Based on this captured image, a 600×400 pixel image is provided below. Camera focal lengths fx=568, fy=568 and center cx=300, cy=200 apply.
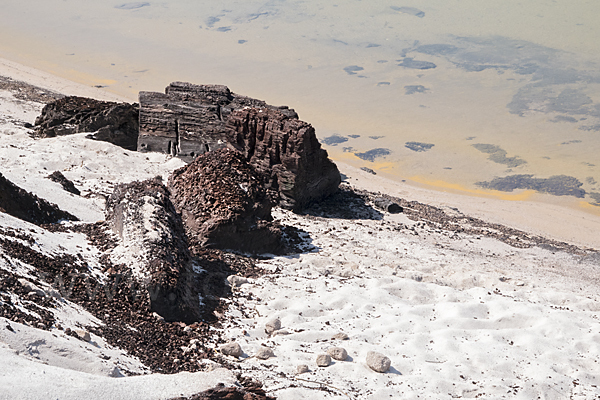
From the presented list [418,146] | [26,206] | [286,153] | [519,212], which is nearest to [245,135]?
[286,153]

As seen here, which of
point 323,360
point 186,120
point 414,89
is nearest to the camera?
point 323,360

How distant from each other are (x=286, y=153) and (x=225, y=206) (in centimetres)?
369

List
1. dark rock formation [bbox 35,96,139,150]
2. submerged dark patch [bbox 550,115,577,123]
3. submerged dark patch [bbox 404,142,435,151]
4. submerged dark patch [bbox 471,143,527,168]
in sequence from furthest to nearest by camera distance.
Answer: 1. submerged dark patch [bbox 550,115,577,123]
2. submerged dark patch [bbox 404,142,435,151]
3. submerged dark patch [bbox 471,143,527,168]
4. dark rock formation [bbox 35,96,139,150]

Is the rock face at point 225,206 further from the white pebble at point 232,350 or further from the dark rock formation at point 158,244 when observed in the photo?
the white pebble at point 232,350

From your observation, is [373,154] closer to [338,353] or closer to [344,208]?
[344,208]

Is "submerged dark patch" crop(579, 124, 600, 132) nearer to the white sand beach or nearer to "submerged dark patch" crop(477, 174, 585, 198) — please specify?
"submerged dark patch" crop(477, 174, 585, 198)

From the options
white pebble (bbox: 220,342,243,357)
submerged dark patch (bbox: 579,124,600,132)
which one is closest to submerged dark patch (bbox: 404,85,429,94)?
submerged dark patch (bbox: 579,124,600,132)

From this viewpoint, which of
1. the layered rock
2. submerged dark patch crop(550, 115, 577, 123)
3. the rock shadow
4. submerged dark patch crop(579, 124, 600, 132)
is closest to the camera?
the rock shadow

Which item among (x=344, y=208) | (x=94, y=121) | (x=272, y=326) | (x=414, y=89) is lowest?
(x=344, y=208)

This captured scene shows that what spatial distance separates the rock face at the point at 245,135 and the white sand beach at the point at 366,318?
1.01 m

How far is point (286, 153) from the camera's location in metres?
12.8

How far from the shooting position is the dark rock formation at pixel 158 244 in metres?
6.67

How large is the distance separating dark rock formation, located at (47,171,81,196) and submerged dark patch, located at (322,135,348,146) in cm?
1763

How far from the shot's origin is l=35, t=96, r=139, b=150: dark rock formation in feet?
51.4
